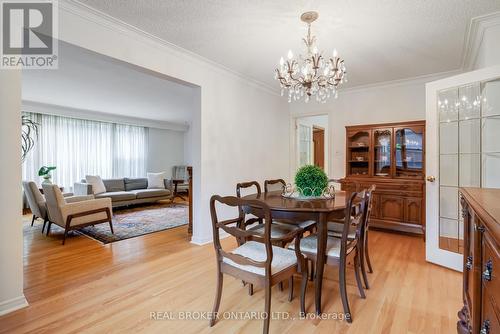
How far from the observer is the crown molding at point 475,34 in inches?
94.4

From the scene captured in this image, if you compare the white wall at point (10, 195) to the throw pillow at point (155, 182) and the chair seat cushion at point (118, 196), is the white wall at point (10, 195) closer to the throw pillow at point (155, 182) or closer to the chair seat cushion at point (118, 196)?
the chair seat cushion at point (118, 196)

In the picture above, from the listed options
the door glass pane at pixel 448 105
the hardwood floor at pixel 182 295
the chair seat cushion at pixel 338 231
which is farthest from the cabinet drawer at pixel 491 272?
the door glass pane at pixel 448 105

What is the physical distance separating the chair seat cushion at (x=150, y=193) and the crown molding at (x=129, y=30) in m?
4.02

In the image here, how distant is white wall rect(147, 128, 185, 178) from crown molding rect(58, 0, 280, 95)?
5562 millimetres

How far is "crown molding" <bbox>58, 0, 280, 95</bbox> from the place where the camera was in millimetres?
2203

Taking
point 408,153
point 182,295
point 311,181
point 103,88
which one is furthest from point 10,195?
point 408,153

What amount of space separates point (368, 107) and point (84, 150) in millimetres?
6992

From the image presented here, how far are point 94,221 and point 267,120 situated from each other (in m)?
3.28

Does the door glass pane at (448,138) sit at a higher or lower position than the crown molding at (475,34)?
lower

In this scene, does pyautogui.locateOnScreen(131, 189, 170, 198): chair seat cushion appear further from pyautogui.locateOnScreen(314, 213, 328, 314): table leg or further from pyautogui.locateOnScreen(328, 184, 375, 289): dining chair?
pyautogui.locateOnScreen(314, 213, 328, 314): table leg

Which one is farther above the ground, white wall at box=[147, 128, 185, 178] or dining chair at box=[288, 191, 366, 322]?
white wall at box=[147, 128, 185, 178]

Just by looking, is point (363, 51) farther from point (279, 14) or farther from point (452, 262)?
point (452, 262)

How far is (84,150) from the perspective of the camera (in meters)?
6.87

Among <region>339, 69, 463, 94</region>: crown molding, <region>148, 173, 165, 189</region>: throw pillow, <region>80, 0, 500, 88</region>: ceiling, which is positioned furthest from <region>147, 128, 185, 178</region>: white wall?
<region>339, 69, 463, 94</region>: crown molding
